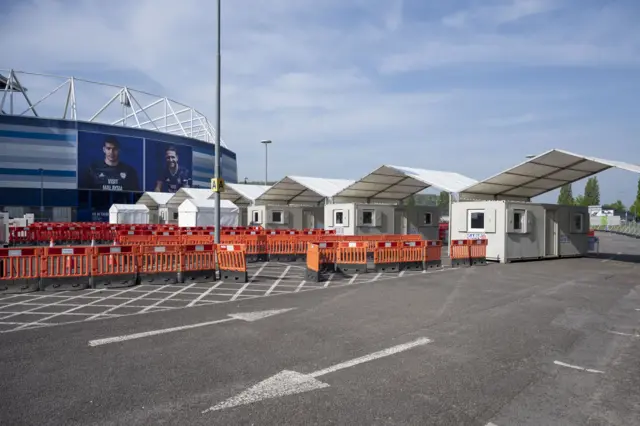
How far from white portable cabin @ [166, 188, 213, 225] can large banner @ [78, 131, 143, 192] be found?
28662 millimetres

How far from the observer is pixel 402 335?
714 cm

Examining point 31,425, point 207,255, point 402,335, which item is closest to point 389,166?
point 207,255

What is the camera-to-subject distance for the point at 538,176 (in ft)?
69.2

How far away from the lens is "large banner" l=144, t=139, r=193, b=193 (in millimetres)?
70812

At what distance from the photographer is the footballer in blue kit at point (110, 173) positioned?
64.9 meters

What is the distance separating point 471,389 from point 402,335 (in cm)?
229

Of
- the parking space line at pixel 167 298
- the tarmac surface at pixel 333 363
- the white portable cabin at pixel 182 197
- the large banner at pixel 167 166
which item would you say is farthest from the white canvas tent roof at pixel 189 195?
the large banner at pixel 167 166

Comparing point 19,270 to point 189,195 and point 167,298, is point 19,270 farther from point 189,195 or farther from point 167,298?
point 189,195

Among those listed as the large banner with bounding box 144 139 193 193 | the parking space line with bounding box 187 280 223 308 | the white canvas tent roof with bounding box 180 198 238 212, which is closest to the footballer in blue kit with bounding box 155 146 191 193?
the large banner with bounding box 144 139 193 193

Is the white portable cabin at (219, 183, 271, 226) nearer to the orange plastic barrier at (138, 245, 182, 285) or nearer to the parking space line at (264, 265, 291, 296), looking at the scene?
the parking space line at (264, 265, 291, 296)

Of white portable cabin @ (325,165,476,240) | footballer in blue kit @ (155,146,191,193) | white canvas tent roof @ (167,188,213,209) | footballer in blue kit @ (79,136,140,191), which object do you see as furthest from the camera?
footballer in blue kit @ (155,146,191,193)

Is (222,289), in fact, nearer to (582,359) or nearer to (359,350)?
(359,350)

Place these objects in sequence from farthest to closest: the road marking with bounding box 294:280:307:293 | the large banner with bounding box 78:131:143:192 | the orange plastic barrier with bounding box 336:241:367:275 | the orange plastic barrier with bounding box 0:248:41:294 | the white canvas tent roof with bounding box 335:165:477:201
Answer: the large banner with bounding box 78:131:143:192 → the white canvas tent roof with bounding box 335:165:477:201 → the orange plastic barrier with bounding box 336:241:367:275 → the road marking with bounding box 294:280:307:293 → the orange plastic barrier with bounding box 0:248:41:294

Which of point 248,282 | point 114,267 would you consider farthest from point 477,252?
point 114,267
